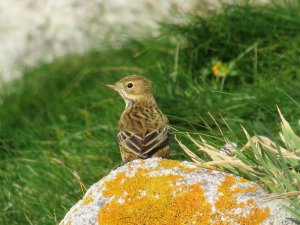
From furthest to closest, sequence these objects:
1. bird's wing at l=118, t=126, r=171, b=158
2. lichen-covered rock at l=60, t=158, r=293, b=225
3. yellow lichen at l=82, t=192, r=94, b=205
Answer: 1. bird's wing at l=118, t=126, r=171, b=158
2. yellow lichen at l=82, t=192, r=94, b=205
3. lichen-covered rock at l=60, t=158, r=293, b=225

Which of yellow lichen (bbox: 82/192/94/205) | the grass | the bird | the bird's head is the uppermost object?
yellow lichen (bbox: 82/192/94/205)

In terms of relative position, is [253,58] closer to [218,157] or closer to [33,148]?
[33,148]

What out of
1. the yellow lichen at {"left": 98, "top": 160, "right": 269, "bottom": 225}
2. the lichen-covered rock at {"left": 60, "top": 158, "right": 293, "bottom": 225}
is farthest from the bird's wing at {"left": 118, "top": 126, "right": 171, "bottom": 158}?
the yellow lichen at {"left": 98, "top": 160, "right": 269, "bottom": 225}

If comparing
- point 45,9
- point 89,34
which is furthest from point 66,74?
point 45,9

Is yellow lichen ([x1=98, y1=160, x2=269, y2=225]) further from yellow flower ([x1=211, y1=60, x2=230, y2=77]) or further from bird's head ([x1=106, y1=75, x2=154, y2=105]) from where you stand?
yellow flower ([x1=211, y1=60, x2=230, y2=77])

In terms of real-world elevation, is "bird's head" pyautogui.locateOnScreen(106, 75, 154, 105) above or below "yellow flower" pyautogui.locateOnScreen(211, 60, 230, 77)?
above

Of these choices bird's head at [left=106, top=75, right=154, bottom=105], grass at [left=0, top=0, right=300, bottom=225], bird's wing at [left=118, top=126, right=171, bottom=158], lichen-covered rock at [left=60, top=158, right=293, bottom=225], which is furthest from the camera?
bird's head at [left=106, top=75, right=154, bottom=105]
